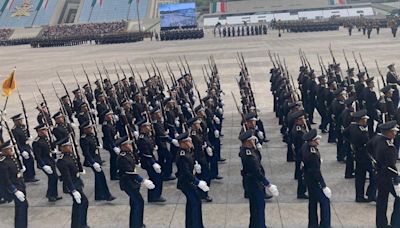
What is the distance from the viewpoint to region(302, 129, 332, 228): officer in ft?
25.5

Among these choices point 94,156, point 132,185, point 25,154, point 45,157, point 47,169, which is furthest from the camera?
point 25,154

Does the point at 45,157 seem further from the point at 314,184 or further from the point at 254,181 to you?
the point at 314,184

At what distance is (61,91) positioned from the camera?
78.4 ft

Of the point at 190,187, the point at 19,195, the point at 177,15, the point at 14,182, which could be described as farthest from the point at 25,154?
the point at 177,15

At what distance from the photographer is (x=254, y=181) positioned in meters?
7.85

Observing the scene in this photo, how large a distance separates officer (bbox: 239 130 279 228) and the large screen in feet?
157

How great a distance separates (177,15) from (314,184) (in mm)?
48811

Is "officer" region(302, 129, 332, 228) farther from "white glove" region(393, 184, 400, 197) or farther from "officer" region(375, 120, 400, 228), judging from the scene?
"white glove" region(393, 184, 400, 197)

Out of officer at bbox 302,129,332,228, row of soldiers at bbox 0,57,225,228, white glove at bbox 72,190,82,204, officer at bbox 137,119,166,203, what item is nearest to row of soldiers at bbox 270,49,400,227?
officer at bbox 302,129,332,228

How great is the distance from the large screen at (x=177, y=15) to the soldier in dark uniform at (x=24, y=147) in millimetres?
44625

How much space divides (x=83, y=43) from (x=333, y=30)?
27.1 m

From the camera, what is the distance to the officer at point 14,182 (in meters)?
8.27

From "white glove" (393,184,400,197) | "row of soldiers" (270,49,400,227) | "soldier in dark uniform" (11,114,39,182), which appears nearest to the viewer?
"white glove" (393,184,400,197)

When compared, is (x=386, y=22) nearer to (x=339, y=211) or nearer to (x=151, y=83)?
(x=151, y=83)
